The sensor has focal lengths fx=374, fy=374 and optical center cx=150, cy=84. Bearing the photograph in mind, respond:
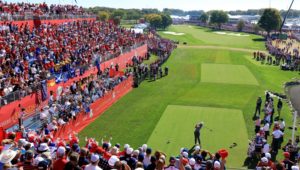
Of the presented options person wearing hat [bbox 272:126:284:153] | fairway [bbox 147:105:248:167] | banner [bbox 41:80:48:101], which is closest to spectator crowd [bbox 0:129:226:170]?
fairway [bbox 147:105:248:167]

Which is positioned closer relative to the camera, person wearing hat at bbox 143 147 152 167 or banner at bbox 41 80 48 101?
person wearing hat at bbox 143 147 152 167

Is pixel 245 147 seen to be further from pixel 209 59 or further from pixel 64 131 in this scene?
pixel 209 59

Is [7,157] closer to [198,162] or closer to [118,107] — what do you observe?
[198,162]

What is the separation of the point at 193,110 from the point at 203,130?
182 inches

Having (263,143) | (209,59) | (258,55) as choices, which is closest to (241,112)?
(263,143)

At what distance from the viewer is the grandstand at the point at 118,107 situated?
11.4m

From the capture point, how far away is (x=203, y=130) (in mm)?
21750

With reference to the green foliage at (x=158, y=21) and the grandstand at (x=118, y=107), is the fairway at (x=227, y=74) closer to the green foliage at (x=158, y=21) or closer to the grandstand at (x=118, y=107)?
the grandstand at (x=118, y=107)

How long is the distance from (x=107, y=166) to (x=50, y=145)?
108 inches

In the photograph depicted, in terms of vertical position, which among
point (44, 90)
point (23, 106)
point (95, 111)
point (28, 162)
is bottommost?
point (95, 111)

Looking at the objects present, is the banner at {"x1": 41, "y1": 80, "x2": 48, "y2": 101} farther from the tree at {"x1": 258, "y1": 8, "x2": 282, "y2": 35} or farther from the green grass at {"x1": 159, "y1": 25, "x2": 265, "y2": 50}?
the tree at {"x1": 258, "y1": 8, "x2": 282, "y2": 35}

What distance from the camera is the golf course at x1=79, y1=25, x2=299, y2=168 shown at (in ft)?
65.5

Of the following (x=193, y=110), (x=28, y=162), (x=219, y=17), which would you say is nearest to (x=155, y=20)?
(x=219, y=17)

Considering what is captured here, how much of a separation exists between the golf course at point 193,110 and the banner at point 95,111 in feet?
1.52
